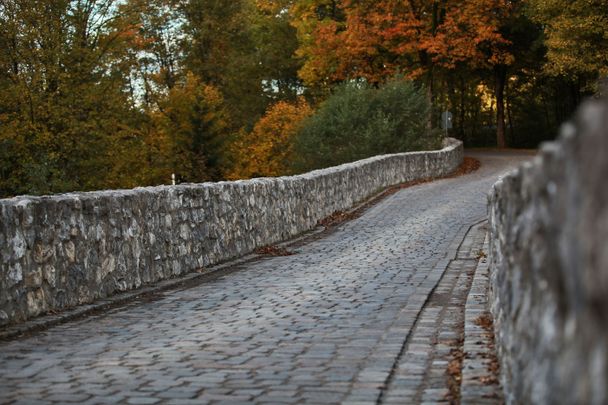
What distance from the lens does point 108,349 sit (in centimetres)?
763

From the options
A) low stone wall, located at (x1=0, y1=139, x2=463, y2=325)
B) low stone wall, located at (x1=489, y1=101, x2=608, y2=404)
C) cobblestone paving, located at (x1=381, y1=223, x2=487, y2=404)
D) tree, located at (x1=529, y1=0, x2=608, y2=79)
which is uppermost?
tree, located at (x1=529, y1=0, x2=608, y2=79)

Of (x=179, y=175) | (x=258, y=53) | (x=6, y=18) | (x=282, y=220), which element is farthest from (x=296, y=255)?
(x=258, y=53)

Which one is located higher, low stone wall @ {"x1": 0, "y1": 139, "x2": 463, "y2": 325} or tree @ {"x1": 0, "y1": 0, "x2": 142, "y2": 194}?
tree @ {"x1": 0, "y1": 0, "x2": 142, "y2": 194}

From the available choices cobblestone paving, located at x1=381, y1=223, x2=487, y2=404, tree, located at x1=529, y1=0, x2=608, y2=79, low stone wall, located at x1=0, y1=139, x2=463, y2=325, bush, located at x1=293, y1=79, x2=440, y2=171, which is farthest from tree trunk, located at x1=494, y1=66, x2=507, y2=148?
cobblestone paving, located at x1=381, y1=223, x2=487, y2=404

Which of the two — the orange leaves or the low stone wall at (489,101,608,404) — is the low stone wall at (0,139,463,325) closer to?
the low stone wall at (489,101,608,404)

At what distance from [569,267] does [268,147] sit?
4923cm

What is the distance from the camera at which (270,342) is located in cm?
779

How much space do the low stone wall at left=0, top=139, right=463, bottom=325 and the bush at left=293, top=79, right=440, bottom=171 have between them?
57.5 ft

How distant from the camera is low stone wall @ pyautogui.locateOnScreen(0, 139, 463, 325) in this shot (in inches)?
352

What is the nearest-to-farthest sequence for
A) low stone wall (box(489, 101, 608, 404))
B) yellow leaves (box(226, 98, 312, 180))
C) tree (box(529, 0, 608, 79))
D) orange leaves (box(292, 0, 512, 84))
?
low stone wall (box(489, 101, 608, 404)), tree (box(529, 0, 608, 79)), orange leaves (box(292, 0, 512, 84)), yellow leaves (box(226, 98, 312, 180))

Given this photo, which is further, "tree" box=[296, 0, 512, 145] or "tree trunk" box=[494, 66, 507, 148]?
"tree trunk" box=[494, 66, 507, 148]

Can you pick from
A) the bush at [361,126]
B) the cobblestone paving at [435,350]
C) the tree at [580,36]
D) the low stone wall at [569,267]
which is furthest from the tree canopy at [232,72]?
the low stone wall at [569,267]

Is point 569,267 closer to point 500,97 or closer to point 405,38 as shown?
point 405,38

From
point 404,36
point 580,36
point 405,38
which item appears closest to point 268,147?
point 405,38
